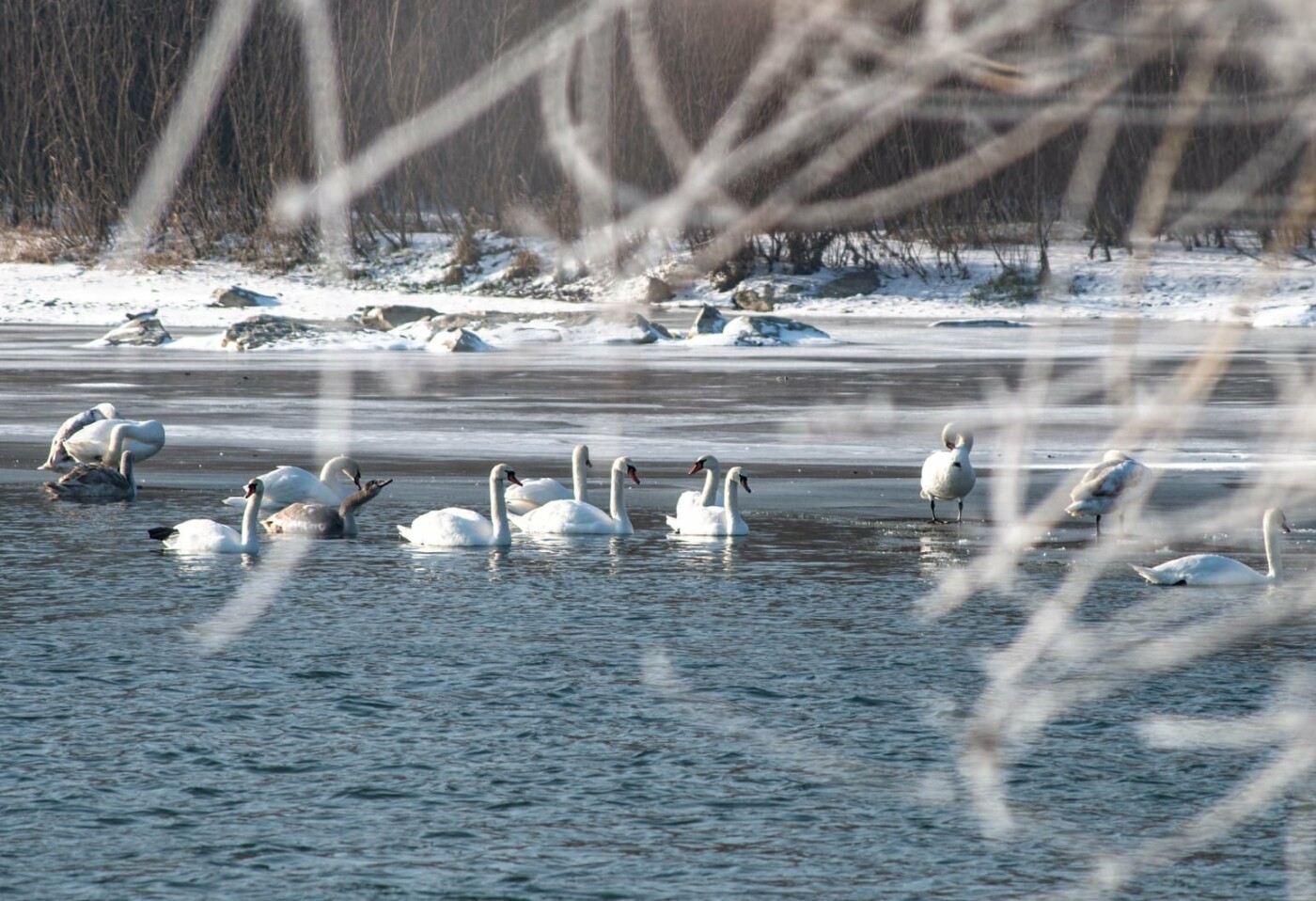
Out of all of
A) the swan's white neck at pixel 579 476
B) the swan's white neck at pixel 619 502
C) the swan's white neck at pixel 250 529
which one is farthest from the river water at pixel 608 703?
the swan's white neck at pixel 579 476

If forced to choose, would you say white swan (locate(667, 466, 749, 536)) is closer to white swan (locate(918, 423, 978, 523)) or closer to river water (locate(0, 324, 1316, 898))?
river water (locate(0, 324, 1316, 898))

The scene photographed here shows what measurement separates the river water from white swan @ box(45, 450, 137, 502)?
8.9 inches

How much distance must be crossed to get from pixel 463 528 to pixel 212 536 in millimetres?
1274

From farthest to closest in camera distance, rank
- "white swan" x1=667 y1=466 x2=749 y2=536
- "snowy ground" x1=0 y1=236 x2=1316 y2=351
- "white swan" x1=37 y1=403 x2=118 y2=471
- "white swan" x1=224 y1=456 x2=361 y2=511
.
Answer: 1. "snowy ground" x1=0 y1=236 x2=1316 y2=351
2. "white swan" x1=37 y1=403 x2=118 y2=471
3. "white swan" x1=224 y1=456 x2=361 y2=511
4. "white swan" x1=667 y1=466 x2=749 y2=536

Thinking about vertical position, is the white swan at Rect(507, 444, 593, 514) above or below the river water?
above

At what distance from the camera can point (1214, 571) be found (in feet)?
29.5

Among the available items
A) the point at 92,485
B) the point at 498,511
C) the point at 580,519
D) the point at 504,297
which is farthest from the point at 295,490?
the point at 504,297

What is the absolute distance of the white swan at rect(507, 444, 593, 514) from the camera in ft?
37.7

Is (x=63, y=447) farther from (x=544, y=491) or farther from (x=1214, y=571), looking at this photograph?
(x=1214, y=571)

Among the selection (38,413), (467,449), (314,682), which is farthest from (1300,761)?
(38,413)

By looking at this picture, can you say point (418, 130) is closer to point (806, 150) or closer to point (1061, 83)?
point (806, 150)

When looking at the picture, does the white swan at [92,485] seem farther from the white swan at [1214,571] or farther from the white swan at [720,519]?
the white swan at [1214,571]

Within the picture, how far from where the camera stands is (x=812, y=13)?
2.02m

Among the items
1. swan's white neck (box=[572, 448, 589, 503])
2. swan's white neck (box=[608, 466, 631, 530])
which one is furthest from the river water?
swan's white neck (box=[572, 448, 589, 503])
